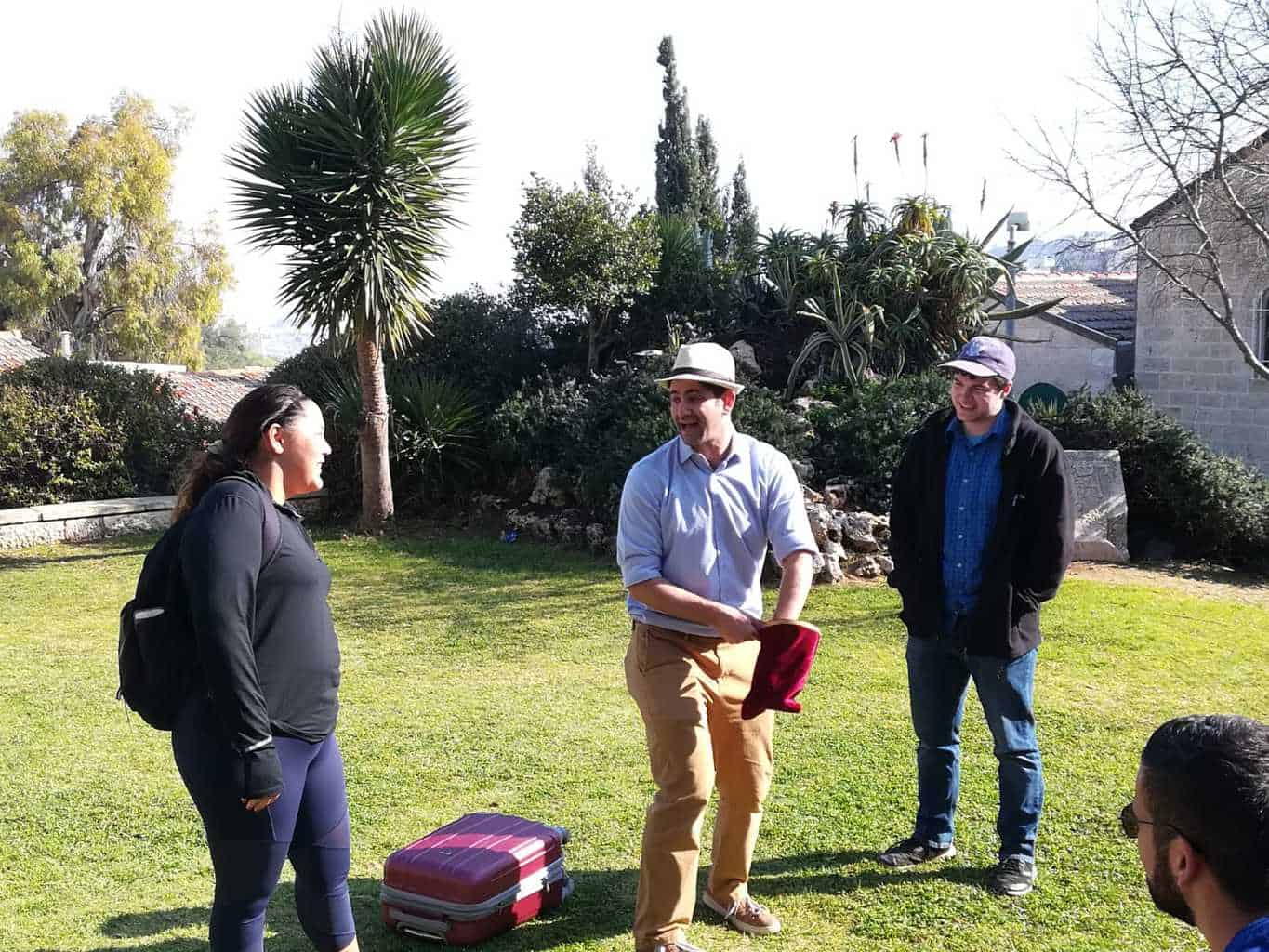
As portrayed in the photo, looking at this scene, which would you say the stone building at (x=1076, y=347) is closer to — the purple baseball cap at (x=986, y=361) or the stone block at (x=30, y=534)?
the stone block at (x=30, y=534)

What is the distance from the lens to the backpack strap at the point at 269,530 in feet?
10.0

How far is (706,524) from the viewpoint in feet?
13.0

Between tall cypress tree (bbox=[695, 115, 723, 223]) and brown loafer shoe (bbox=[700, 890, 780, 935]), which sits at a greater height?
tall cypress tree (bbox=[695, 115, 723, 223])

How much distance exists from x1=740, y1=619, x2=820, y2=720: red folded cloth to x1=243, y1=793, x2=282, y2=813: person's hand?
1.59 metres

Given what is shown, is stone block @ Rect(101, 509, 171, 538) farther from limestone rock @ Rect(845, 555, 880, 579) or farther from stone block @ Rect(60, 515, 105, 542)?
limestone rock @ Rect(845, 555, 880, 579)

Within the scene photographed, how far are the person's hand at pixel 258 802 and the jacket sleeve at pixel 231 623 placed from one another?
16 millimetres

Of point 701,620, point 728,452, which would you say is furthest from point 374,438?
point 701,620

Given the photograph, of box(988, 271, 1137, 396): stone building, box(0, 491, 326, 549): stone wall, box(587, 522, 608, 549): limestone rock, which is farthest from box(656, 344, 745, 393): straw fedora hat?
box(988, 271, 1137, 396): stone building

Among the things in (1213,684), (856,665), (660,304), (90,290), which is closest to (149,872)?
(856,665)

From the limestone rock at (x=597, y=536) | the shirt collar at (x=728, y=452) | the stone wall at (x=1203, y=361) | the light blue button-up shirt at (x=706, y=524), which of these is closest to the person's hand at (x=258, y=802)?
the light blue button-up shirt at (x=706, y=524)

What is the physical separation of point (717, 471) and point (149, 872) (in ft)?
9.50

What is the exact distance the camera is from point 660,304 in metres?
16.8

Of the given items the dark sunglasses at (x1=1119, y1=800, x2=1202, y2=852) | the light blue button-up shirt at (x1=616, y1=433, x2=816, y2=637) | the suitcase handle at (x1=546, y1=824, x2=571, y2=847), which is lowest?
the suitcase handle at (x1=546, y1=824, x2=571, y2=847)

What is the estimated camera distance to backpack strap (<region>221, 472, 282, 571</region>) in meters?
3.06
